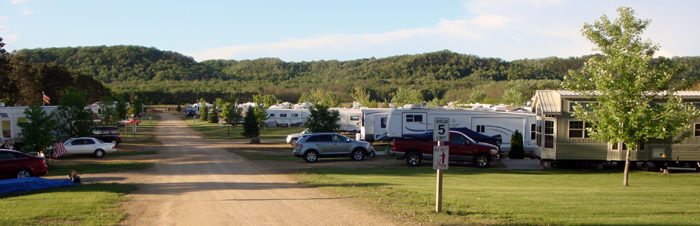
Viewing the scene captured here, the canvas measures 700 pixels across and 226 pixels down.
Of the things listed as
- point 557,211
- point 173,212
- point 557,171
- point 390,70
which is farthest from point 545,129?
point 390,70

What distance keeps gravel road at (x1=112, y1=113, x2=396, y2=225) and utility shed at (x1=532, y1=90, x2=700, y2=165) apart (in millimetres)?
10588

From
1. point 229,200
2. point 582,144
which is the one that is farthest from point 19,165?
point 582,144

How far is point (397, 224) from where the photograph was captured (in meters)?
8.28

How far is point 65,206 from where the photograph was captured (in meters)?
9.71

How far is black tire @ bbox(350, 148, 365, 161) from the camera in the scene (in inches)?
843

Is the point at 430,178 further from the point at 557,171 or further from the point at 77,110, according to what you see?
the point at 77,110

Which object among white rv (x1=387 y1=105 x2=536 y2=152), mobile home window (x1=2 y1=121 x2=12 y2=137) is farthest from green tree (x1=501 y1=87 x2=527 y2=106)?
mobile home window (x1=2 y1=121 x2=12 y2=137)

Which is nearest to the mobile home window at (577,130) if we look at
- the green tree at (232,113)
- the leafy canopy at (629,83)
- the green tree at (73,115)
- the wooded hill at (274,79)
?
the leafy canopy at (629,83)

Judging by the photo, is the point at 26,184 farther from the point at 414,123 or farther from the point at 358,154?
the point at 414,123

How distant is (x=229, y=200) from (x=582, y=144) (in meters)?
13.9

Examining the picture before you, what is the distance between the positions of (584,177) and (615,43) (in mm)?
5043

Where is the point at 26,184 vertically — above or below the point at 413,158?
below

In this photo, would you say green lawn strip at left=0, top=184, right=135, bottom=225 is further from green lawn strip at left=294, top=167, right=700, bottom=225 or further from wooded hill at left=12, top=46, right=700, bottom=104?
wooded hill at left=12, top=46, right=700, bottom=104

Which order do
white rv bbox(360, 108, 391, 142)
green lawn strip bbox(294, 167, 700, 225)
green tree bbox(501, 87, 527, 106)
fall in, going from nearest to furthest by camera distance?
green lawn strip bbox(294, 167, 700, 225) → white rv bbox(360, 108, 391, 142) → green tree bbox(501, 87, 527, 106)
